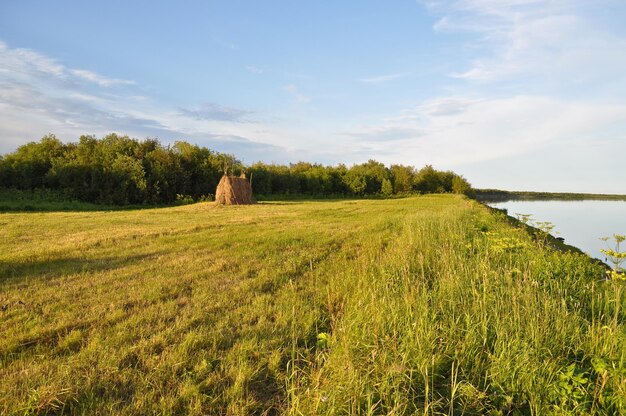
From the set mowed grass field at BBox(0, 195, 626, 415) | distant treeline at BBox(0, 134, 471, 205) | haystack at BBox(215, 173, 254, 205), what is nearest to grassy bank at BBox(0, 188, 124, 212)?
distant treeline at BBox(0, 134, 471, 205)

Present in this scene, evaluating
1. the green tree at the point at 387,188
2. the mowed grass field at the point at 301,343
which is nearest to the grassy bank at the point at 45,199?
the mowed grass field at the point at 301,343

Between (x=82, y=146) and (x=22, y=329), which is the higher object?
(x=82, y=146)

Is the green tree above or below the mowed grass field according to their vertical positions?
above

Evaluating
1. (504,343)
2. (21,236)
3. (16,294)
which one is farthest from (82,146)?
(504,343)

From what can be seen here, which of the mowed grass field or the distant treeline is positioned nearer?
the mowed grass field

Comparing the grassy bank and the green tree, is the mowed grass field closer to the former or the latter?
the grassy bank

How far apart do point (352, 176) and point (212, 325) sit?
67640mm

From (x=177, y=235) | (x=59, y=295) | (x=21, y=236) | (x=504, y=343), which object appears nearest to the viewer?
(x=504, y=343)

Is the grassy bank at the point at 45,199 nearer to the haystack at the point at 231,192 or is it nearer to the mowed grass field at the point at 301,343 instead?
the haystack at the point at 231,192

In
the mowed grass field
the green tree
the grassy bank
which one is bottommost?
the mowed grass field

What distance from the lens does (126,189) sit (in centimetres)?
3384

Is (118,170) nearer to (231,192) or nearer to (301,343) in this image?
(231,192)

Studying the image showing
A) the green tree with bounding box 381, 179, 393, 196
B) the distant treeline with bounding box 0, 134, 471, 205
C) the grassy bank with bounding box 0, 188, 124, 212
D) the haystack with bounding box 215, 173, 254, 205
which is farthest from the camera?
the green tree with bounding box 381, 179, 393, 196

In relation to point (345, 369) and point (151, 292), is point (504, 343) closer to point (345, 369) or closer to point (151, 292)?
point (345, 369)
